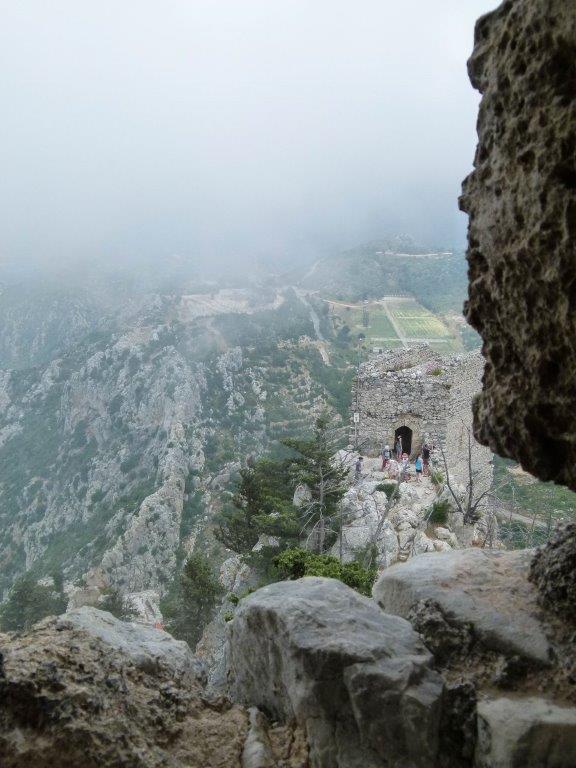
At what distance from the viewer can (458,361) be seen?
19.2 meters

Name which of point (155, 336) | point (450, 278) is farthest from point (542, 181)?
point (450, 278)

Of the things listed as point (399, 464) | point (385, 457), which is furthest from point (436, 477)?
point (385, 457)

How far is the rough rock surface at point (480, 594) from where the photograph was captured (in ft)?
17.2

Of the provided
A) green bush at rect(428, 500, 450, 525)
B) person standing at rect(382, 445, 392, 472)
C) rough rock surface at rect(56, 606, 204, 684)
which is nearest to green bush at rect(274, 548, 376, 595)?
rough rock surface at rect(56, 606, 204, 684)

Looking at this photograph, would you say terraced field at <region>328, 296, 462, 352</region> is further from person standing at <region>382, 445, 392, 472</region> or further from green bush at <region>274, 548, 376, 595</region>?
green bush at <region>274, 548, 376, 595</region>

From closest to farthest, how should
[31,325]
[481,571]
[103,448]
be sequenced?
[481,571] < [103,448] < [31,325]

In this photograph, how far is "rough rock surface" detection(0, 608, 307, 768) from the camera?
445 cm

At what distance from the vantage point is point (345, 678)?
16.0ft

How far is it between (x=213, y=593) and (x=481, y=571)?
17378mm

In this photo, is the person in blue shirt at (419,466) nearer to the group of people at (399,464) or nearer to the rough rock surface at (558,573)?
the group of people at (399,464)

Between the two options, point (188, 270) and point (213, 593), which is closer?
point (213, 593)

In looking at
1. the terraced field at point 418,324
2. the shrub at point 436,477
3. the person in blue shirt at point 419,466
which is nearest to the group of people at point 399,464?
the person in blue shirt at point 419,466

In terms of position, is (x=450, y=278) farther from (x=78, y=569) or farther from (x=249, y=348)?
(x=78, y=569)

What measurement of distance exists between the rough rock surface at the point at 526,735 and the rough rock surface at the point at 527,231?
71.8 inches
